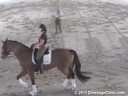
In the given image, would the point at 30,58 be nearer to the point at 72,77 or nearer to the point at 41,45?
the point at 41,45

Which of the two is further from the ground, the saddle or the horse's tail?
the saddle

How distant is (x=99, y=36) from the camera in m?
21.8

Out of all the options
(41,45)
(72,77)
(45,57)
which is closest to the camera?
(41,45)

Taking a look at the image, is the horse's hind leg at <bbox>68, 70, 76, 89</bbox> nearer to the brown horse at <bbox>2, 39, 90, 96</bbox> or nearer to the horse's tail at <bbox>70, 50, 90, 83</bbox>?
the brown horse at <bbox>2, 39, 90, 96</bbox>

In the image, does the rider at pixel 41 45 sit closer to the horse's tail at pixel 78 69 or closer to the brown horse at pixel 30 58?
the brown horse at pixel 30 58

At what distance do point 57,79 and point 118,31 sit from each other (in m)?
10.8

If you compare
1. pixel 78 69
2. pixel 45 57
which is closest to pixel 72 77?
pixel 78 69

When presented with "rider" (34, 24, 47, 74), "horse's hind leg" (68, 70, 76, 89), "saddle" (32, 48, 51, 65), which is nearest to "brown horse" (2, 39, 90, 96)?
"horse's hind leg" (68, 70, 76, 89)

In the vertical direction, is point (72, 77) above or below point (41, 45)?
below

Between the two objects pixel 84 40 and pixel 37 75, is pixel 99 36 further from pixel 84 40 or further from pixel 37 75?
pixel 37 75

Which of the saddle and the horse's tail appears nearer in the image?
the saddle

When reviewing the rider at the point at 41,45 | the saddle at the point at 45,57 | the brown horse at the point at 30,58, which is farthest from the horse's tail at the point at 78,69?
the rider at the point at 41,45

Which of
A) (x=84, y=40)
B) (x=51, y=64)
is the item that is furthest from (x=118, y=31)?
(x=51, y=64)

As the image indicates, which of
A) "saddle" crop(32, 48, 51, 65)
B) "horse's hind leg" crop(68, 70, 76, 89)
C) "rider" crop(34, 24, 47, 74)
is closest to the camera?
"rider" crop(34, 24, 47, 74)
